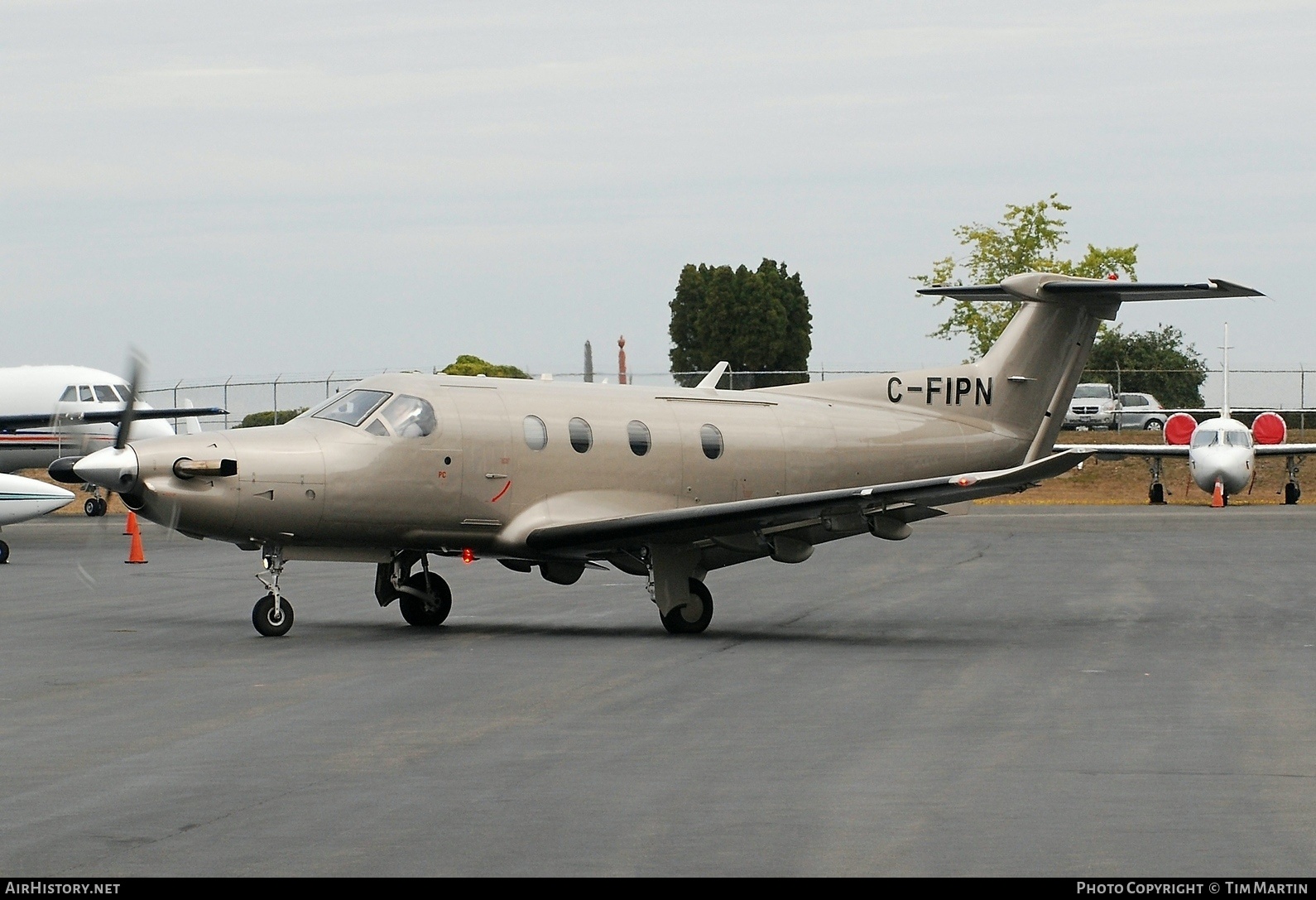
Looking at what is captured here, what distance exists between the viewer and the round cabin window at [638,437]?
1881 cm

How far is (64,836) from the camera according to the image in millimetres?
7707

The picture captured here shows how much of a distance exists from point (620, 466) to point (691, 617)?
1999 mm

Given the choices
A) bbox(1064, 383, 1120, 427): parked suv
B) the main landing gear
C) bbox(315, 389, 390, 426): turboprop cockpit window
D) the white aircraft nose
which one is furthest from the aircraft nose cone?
bbox(1064, 383, 1120, 427): parked suv

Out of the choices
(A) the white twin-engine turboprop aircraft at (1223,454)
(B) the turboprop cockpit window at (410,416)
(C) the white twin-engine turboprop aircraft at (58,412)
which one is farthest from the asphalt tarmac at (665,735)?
(A) the white twin-engine turboprop aircraft at (1223,454)

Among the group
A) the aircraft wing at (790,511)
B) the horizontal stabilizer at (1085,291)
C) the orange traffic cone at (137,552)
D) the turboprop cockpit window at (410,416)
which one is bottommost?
the orange traffic cone at (137,552)

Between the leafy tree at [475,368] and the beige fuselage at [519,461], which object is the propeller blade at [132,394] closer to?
the beige fuselage at [519,461]

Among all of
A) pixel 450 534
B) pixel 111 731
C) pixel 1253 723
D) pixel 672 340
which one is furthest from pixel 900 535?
pixel 672 340

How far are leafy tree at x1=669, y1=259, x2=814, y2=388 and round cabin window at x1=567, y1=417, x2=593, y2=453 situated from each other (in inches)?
3869

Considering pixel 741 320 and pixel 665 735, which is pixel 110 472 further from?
pixel 741 320

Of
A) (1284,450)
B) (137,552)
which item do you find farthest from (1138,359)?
(137,552)

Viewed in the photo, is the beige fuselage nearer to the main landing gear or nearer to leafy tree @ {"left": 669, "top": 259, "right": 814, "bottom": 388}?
the main landing gear

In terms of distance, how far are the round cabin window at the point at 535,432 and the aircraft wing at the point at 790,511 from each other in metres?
0.95

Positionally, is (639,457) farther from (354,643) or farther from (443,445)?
(354,643)

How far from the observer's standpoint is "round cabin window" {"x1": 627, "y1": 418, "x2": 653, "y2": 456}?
18812 mm
